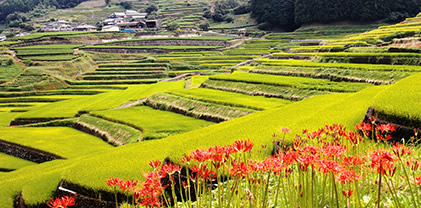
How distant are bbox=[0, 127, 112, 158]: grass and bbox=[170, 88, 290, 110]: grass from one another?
8.52 metres

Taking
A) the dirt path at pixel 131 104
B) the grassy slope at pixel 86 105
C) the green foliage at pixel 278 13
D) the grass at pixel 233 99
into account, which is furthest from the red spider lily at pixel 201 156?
the green foliage at pixel 278 13

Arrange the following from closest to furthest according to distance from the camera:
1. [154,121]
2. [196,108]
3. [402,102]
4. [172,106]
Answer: [402,102] → [154,121] → [196,108] → [172,106]

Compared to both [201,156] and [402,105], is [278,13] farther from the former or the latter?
[201,156]

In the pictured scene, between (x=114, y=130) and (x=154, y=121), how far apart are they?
3244mm

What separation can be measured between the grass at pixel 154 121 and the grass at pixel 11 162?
719cm

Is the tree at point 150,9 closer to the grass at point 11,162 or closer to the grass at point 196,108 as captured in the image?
the grass at point 196,108

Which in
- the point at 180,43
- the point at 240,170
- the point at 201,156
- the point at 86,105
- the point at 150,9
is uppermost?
the point at 150,9

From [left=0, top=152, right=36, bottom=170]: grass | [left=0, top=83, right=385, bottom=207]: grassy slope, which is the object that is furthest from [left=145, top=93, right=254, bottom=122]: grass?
[left=0, top=152, right=36, bottom=170]: grass

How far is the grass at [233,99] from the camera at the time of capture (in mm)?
22916

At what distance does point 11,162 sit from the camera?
22.9 metres

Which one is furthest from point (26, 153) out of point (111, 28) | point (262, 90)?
point (111, 28)

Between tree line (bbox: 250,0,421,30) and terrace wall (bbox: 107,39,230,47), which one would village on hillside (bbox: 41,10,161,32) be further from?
tree line (bbox: 250,0,421,30)

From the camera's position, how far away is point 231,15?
125 m

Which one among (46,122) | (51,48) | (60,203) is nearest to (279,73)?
(46,122)
